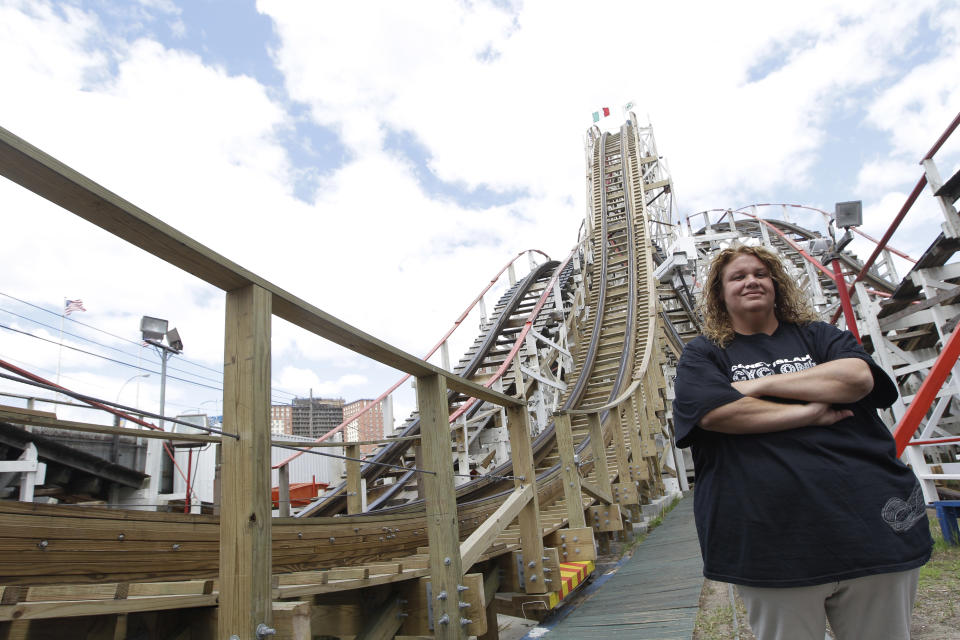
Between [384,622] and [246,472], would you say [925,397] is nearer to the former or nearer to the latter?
[384,622]

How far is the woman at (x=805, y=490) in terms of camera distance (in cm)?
124

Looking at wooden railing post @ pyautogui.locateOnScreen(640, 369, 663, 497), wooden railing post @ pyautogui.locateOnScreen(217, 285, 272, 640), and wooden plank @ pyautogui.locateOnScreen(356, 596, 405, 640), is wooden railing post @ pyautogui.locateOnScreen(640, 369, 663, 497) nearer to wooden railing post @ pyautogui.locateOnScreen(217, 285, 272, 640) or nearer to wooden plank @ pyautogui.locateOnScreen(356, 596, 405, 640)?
wooden plank @ pyautogui.locateOnScreen(356, 596, 405, 640)

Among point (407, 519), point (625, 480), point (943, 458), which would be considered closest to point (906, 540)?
point (407, 519)

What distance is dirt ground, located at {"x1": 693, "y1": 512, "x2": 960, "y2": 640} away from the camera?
2256 mm

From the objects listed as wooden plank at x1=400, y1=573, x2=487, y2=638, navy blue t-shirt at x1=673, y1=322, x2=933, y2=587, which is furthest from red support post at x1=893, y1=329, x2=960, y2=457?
wooden plank at x1=400, y1=573, x2=487, y2=638

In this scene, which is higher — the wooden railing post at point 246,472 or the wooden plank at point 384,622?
the wooden railing post at point 246,472

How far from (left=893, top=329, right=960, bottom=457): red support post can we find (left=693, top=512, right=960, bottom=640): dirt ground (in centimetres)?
62

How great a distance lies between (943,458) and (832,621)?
802cm

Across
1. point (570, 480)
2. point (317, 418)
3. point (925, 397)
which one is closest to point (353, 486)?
point (570, 480)

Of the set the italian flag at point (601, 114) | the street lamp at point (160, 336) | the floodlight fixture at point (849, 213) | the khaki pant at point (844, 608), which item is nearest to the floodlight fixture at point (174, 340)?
the street lamp at point (160, 336)

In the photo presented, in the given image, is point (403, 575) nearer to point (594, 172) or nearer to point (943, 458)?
point (943, 458)

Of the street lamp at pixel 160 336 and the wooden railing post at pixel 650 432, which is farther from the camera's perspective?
the street lamp at pixel 160 336

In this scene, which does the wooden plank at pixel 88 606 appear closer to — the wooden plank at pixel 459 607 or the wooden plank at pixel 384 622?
the wooden plank at pixel 384 622

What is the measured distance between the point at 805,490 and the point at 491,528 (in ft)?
5.49
